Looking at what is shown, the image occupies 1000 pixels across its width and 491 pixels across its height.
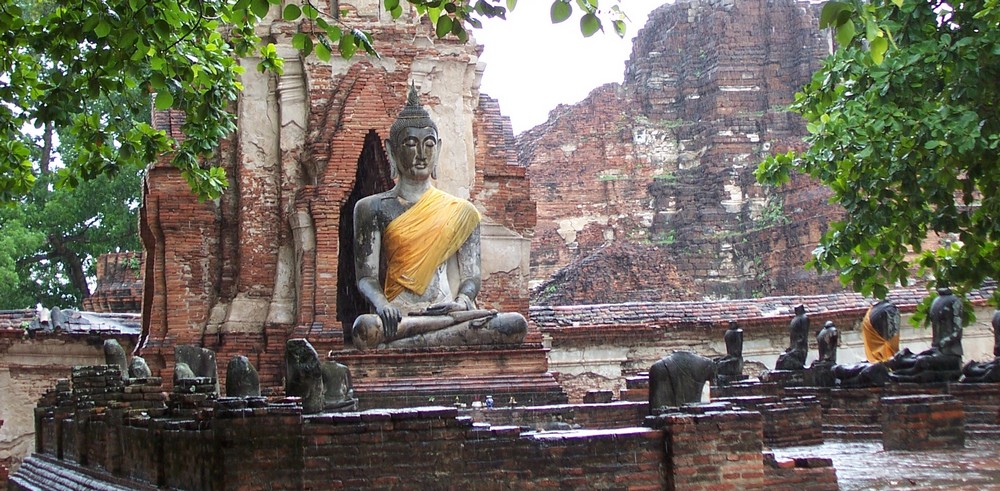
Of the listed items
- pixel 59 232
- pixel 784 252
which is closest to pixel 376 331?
pixel 59 232

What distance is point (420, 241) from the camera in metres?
13.1

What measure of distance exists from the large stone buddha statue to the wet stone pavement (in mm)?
3521

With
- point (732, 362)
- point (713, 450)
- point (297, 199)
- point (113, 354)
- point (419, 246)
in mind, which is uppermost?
point (297, 199)

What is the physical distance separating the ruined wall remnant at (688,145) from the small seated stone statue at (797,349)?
17501 mm

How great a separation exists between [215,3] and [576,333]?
1036 centimetres

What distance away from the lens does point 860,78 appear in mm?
12484

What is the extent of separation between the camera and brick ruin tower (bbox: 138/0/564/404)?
15.7m

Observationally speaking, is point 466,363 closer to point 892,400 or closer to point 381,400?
point 381,400

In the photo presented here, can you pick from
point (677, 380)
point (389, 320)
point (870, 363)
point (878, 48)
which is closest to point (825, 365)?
point (870, 363)

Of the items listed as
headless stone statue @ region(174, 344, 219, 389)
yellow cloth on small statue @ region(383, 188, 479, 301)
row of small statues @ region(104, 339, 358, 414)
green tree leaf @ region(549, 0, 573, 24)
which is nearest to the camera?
green tree leaf @ region(549, 0, 573, 24)

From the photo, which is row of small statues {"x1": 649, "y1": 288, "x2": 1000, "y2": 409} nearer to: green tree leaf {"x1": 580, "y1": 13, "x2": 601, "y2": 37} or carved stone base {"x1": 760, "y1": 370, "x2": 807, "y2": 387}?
carved stone base {"x1": 760, "y1": 370, "x2": 807, "y2": 387}

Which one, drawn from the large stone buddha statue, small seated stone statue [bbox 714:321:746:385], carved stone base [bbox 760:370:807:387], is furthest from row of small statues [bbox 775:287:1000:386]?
the large stone buddha statue

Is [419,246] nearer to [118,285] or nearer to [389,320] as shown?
[389,320]

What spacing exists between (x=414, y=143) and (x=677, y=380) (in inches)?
212
